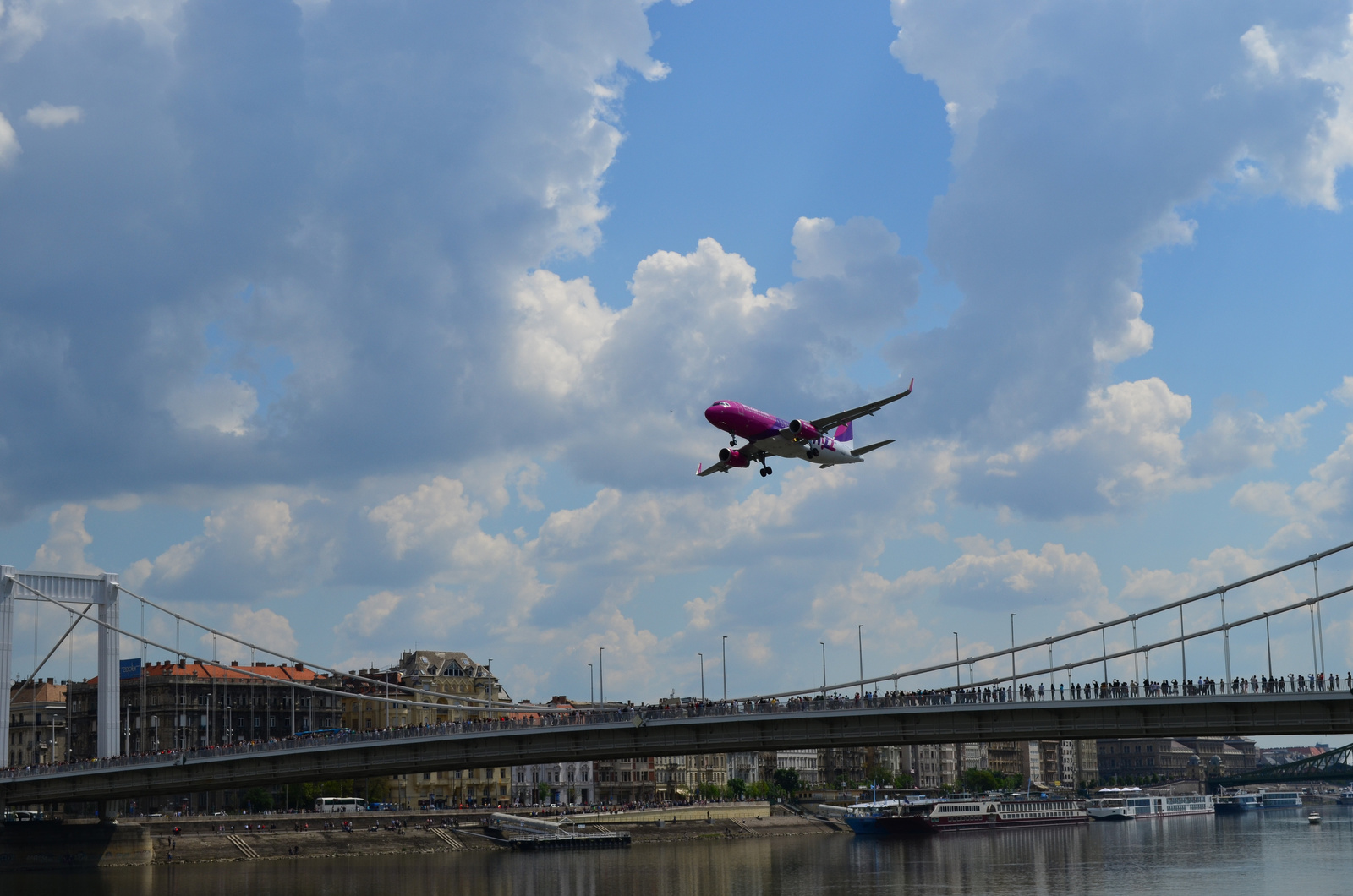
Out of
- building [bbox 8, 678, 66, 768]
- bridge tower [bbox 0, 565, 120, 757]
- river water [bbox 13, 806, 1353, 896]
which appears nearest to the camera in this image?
river water [bbox 13, 806, 1353, 896]

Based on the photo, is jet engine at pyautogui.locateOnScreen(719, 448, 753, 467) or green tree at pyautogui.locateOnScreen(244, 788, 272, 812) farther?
green tree at pyautogui.locateOnScreen(244, 788, 272, 812)

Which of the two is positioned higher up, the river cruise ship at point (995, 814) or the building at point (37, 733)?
the building at point (37, 733)

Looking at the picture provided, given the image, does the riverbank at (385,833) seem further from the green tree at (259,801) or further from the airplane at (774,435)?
the airplane at (774,435)

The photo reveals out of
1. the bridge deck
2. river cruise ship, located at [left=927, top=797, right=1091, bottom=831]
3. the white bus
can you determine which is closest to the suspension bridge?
the bridge deck

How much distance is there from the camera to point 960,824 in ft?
561

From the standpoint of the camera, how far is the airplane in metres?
73.2

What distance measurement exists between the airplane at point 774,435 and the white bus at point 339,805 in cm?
7458

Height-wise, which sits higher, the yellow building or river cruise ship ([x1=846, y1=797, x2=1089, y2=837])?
the yellow building

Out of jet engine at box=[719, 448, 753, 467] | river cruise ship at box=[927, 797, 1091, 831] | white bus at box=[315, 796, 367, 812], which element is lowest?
river cruise ship at box=[927, 797, 1091, 831]

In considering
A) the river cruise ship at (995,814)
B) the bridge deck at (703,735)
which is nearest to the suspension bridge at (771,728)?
the bridge deck at (703,735)

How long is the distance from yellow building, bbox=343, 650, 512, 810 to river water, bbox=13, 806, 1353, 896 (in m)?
→ 39.0

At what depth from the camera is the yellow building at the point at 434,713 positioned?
534 ft

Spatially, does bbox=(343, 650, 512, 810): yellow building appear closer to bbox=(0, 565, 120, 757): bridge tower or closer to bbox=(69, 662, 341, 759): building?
bbox=(69, 662, 341, 759): building

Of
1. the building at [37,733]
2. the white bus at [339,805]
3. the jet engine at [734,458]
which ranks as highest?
the jet engine at [734,458]
